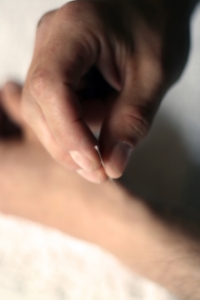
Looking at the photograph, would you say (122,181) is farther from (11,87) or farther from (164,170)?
(11,87)

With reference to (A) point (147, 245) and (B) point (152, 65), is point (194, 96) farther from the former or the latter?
(A) point (147, 245)

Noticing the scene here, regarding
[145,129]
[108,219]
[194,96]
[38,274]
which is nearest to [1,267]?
[38,274]

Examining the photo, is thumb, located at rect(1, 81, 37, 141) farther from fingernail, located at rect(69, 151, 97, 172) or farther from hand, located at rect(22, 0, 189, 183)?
fingernail, located at rect(69, 151, 97, 172)

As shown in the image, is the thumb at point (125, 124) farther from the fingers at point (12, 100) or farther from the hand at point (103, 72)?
the fingers at point (12, 100)

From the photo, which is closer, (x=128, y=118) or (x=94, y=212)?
(x=128, y=118)

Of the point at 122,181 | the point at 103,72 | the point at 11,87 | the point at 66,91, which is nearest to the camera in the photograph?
the point at 66,91

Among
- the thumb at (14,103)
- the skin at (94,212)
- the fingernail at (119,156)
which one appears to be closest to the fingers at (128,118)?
the fingernail at (119,156)

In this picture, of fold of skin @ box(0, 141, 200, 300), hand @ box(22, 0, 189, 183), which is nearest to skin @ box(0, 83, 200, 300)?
fold of skin @ box(0, 141, 200, 300)

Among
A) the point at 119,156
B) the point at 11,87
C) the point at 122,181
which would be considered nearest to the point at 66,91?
the point at 119,156
